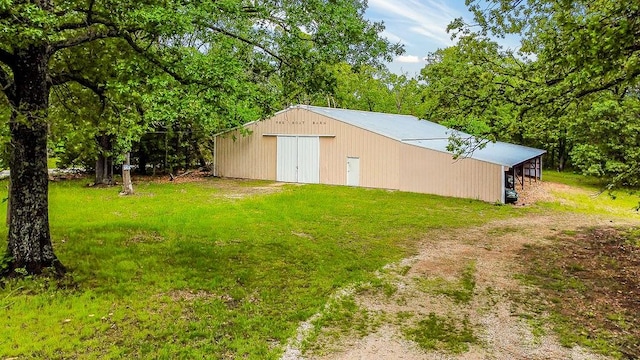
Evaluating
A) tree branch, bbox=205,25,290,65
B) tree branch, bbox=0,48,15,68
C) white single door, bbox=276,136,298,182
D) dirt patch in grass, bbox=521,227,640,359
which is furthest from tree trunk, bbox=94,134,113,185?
dirt patch in grass, bbox=521,227,640,359

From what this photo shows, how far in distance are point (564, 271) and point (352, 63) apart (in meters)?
5.51

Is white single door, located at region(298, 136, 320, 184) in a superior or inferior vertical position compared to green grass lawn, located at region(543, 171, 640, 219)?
superior

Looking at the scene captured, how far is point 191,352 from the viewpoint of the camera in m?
4.47

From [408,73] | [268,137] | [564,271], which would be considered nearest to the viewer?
[564,271]

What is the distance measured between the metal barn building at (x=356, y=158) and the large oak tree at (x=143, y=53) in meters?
11.1

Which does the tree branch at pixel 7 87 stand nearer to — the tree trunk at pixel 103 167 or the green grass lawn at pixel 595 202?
A: the tree trunk at pixel 103 167

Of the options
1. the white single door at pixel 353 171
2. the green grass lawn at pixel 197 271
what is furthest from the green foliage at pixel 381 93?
the green grass lawn at pixel 197 271

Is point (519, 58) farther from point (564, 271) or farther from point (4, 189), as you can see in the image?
point (4, 189)

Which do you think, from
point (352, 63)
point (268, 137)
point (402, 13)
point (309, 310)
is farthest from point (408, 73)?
point (309, 310)

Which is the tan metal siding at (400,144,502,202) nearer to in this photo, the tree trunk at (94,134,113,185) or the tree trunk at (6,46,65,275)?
the tree trunk at (94,134,113,185)

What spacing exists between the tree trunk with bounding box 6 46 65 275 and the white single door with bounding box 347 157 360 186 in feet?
49.9

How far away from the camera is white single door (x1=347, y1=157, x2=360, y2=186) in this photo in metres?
20.3

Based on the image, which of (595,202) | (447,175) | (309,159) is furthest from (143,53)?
Result: (595,202)

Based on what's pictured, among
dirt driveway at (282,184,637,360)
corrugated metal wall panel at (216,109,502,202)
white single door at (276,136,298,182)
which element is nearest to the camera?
dirt driveway at (282,184,637,360)
